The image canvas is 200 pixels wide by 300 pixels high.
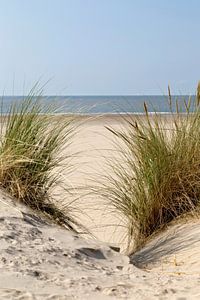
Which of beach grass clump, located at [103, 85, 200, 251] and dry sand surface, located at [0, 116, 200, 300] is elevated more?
beach grass clump, located at [103, 85, 200, 251]

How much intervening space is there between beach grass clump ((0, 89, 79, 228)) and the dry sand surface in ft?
0.66

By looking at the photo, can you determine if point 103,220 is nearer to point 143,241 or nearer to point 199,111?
point 143,241

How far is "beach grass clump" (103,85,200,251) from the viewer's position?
3.52 meters

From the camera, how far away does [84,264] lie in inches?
103

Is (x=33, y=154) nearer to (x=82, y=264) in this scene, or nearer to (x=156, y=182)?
(x=156, y=182)

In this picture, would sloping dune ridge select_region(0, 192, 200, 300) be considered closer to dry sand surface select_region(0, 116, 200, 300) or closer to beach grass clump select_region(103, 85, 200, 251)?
dry sand surface select_region(0, 116, 200, 300)

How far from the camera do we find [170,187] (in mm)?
3529

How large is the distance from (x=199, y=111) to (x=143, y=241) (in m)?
1.09

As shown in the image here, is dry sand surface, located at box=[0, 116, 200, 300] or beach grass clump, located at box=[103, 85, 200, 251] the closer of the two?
dry sand surface, located at box=[0, 116, 200, 300]

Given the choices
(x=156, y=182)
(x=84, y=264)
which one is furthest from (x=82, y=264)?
(x=156, y=182)

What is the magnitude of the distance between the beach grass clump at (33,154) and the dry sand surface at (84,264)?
200mm

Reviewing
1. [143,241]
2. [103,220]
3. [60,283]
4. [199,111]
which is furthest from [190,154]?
[60,283]

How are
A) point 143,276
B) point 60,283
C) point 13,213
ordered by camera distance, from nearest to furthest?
point 60,283, point 143,276, point 13,213

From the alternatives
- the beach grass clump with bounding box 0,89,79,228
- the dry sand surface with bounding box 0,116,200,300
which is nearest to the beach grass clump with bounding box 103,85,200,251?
the dry sand surface with bounding box 0,116,200,300
